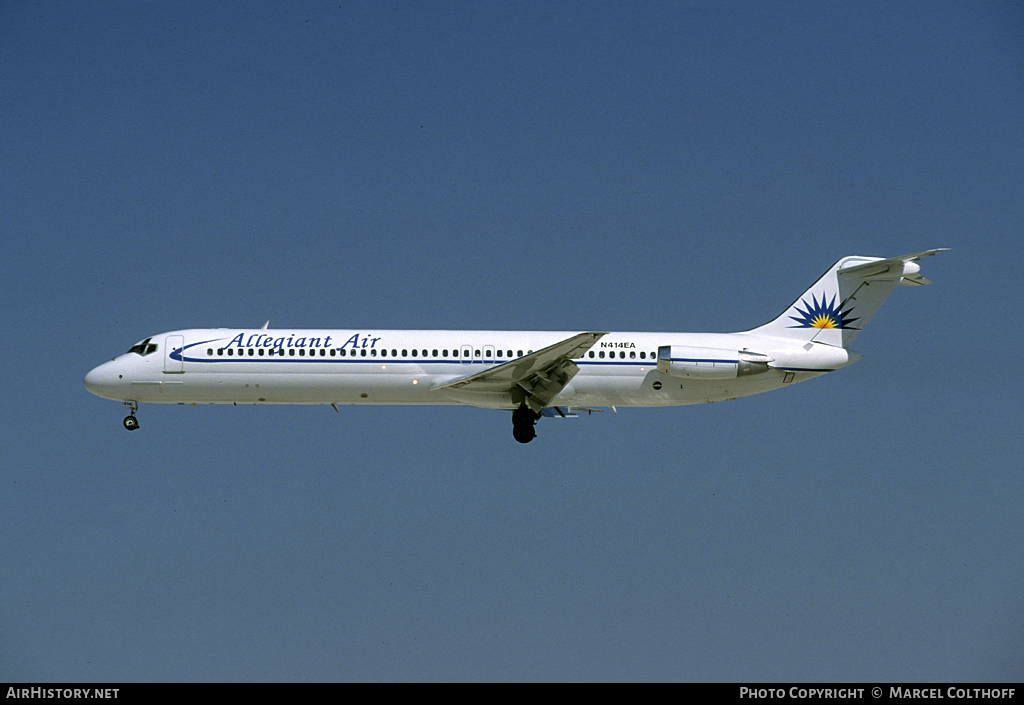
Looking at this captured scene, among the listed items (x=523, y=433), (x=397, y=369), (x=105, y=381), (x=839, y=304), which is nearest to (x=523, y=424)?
(x=523, y=433)

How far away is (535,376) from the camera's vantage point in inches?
1395

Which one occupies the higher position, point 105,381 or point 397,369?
point 105,381

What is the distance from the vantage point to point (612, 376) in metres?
36.2

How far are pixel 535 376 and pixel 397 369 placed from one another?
4.05m

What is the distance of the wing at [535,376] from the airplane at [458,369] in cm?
4

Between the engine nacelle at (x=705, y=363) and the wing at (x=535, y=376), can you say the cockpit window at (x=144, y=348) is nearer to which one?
the wing at (x=535, y=376)

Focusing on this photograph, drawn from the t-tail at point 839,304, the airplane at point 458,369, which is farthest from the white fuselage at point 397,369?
the t-tail at point 839,304

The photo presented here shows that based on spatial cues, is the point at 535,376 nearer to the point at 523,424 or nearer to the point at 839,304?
the point at 523,424

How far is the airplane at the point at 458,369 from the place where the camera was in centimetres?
3569

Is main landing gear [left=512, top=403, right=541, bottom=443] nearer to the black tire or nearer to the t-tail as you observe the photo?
the black tire
